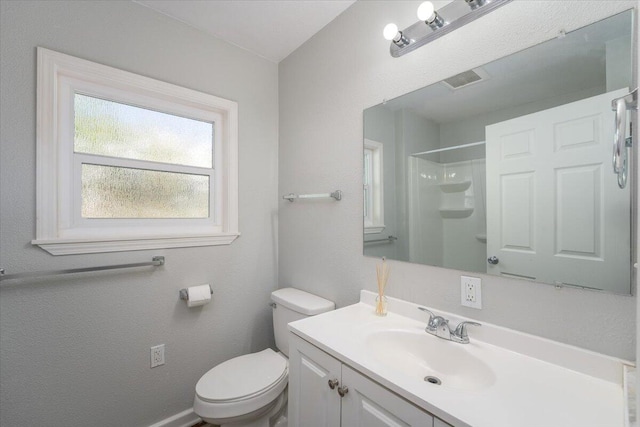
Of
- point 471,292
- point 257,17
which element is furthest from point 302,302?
point 257,17

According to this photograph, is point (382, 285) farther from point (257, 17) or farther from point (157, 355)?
point (257, 17)

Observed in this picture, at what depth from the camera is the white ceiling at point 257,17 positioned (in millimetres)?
1461

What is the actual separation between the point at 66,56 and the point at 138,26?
1.31 ft

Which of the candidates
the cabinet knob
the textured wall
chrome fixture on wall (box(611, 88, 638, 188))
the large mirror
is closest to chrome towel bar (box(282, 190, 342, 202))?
the textured wall

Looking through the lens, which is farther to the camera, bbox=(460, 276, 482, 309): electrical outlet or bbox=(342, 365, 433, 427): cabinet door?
bbox=(460, 276, 482, 309): electrical outlet

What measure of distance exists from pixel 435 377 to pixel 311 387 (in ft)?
1.50

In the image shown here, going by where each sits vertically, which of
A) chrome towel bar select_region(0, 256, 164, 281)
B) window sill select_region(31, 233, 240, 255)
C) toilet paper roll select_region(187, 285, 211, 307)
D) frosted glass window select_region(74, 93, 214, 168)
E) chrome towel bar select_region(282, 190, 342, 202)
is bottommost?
toilet paper roll select_region(187, 285, 211, 307)

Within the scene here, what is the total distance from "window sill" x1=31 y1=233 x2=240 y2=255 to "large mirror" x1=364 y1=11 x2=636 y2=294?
1.06 m

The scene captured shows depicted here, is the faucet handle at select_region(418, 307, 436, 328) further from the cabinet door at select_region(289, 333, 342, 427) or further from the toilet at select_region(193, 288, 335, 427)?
the toilet at select_region(193, 288, 335, 427)

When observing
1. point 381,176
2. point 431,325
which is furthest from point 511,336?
point 381,176

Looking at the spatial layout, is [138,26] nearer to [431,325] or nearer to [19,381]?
[19,381]

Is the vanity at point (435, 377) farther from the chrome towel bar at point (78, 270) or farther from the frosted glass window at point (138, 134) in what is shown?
the frosted glass window at point (138, 134)

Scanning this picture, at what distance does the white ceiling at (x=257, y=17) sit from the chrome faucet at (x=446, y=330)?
163 centimetres

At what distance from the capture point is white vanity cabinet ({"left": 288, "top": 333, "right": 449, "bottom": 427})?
0.72 meters
